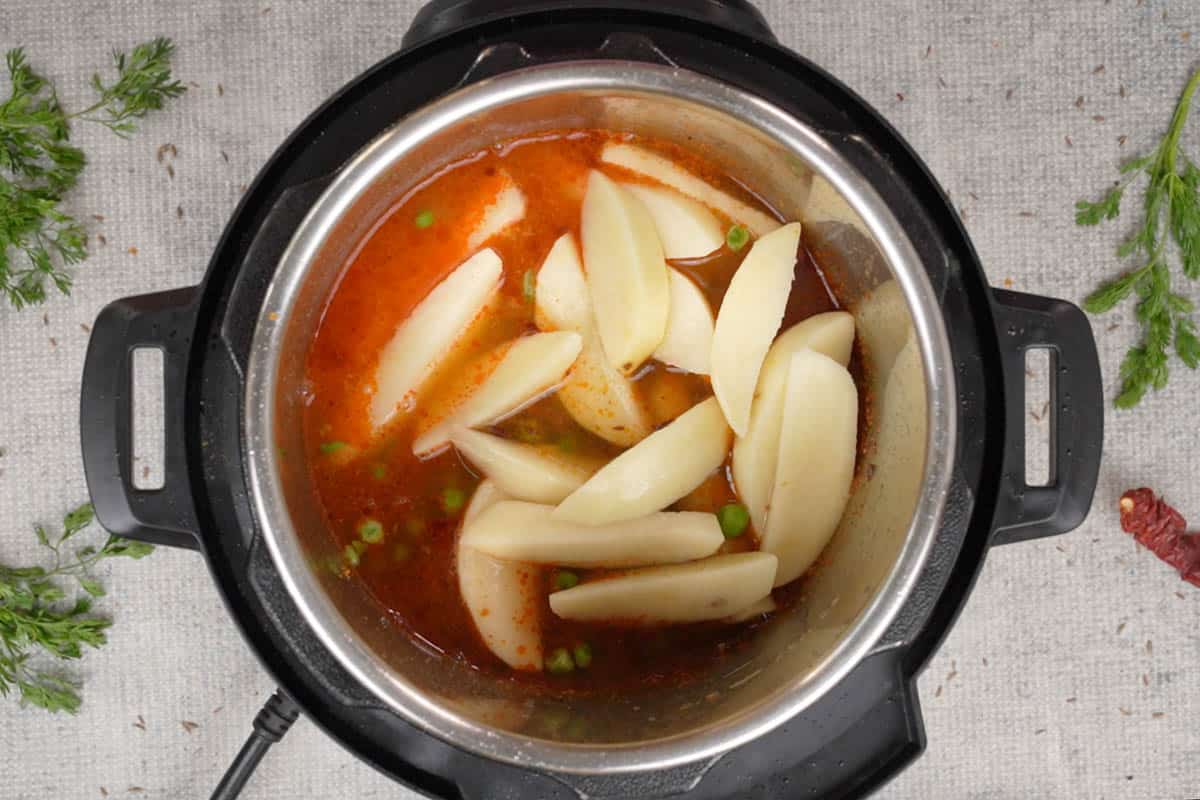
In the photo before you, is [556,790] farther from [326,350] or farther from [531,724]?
[326,350]

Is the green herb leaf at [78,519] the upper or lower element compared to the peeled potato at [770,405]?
lower

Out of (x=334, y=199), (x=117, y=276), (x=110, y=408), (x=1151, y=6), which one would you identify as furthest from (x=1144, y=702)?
(x=117, y=276)

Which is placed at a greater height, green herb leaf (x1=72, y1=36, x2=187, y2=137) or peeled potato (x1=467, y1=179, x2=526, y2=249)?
green herb leaf (x1=72, y1=36, x2=187, y2=137)

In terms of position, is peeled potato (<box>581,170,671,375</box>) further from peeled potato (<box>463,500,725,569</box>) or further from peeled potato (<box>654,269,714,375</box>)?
peeled potato (<box>463,500,725,569</box>)

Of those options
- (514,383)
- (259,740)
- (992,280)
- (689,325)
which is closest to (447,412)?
(514,383)

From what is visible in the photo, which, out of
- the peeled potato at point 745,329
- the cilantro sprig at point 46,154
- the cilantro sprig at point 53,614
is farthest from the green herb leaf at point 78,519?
the peeled potato at point 745,329

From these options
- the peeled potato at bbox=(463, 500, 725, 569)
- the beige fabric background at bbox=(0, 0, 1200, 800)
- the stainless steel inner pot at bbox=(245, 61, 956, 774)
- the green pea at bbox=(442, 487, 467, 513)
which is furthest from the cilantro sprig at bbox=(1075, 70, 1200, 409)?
the green pea at bbox=(442, 487, 467, 513)

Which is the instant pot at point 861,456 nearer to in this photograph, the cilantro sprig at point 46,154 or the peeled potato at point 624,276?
the peeled potato at point 624,276
